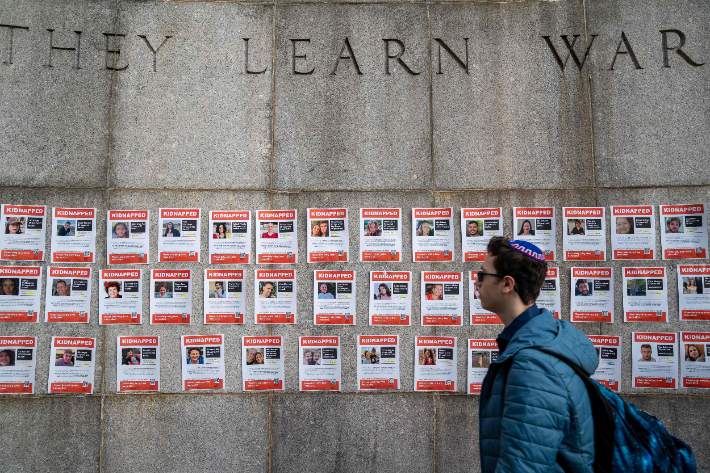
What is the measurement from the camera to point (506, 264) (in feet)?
7.08

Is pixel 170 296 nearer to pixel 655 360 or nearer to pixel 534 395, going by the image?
pixel 534 395

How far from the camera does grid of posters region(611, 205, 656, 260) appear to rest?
3.81 metres

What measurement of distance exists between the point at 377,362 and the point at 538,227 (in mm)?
1595

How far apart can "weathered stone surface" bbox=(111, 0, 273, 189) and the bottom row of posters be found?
1.24 metres

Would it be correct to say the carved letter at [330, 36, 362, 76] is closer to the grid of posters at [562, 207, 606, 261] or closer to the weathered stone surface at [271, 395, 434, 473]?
the grid of posters at [562, 207, 606, 261]

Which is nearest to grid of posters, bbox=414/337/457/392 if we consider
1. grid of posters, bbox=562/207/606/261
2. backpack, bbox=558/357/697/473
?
grid of posters, bbox=562/207/606/261

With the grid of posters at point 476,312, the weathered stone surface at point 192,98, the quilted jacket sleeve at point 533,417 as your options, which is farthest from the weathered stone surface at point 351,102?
the quilted jacket sleeve at point 533,417

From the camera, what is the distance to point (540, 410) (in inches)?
70.8

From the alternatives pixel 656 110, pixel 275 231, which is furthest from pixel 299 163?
pixel 656 110

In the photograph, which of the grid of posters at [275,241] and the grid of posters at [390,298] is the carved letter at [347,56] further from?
the grid of posters at [390,298]

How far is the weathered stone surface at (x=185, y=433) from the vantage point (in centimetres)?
367

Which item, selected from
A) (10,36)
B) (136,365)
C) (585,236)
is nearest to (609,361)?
(585,236)

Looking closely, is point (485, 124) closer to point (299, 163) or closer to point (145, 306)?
point (299, 163)

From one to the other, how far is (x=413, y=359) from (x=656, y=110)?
8.81 feet
